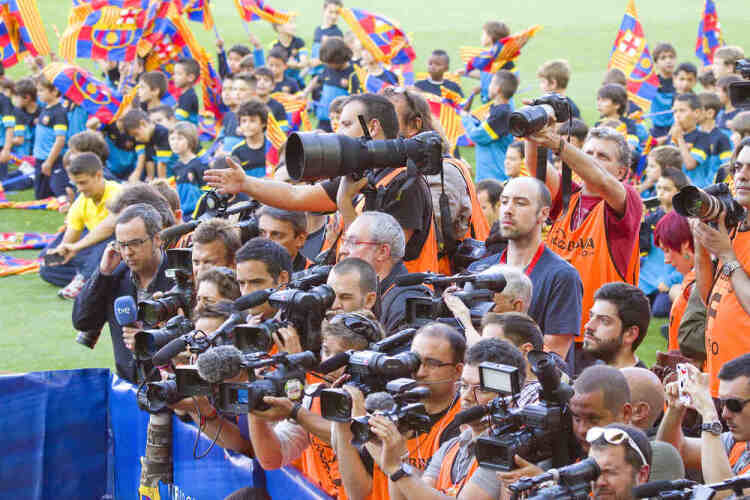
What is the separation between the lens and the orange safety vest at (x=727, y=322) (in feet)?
16.4

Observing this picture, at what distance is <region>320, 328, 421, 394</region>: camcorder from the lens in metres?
3.83

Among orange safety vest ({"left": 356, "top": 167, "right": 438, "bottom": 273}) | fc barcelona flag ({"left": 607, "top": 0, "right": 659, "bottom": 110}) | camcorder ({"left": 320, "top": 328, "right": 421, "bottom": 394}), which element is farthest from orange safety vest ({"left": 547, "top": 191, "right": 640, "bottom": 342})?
fc barcelona flag ({"left": 607, "top": 0, "right": 659, "bottom": 110})

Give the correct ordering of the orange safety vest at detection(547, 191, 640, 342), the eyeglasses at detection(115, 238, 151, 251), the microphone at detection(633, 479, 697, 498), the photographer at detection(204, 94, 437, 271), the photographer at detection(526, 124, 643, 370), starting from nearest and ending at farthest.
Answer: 1. the microphone at detection(633, 479, 697, 498)
2. the photographer at detection(204, 94, 437, 271)
3. the photographer at detection(526, 124, 643, 370)
4. the orange safety vest at detection(547, 191, 640, 342)
5. the eyeglasses at detection(115, 238, 151, 251)

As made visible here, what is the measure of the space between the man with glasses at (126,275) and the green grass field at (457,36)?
8.63 feet

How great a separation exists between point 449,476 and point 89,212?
6.48m

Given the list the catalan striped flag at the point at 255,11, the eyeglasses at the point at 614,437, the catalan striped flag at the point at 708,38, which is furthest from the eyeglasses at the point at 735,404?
the catalan striped flag at the point at 255,11

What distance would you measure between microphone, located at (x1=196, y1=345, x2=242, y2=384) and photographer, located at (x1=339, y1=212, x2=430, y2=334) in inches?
39.5

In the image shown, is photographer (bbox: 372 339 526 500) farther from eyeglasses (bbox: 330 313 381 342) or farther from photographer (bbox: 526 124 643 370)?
photographer (bbox: 526 124 643 370)

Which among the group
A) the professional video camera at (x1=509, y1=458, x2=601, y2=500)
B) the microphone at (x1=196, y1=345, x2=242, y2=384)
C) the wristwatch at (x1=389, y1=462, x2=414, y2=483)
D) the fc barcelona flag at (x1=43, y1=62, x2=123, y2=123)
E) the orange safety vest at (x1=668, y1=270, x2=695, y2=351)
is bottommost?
the fc barcelona flag at (x1=43, y1=62, x2=123, y2=123)

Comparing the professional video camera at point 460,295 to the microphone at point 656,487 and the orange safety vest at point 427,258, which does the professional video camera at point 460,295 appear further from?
the microphone at point 656,487

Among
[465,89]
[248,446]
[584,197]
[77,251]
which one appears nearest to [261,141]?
[77,251]

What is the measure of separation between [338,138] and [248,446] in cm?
146

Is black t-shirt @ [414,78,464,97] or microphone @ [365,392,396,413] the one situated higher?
microphone @ [365,392,396,413]

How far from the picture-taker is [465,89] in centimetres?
2245
